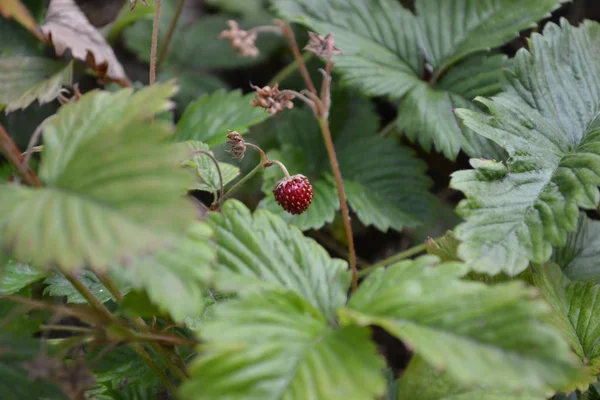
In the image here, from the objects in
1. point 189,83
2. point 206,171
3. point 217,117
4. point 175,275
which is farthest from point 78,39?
point 175,275

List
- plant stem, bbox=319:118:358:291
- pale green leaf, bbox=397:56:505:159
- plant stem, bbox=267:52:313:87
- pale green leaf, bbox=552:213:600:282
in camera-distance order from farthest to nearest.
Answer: plant stem, bbox=267:52:313:87 < pale green leaf, bbox=397:56:505:159 < pale green leaf, bbox=552:213:600:282 < plant stem, bbox=319:118:358:291

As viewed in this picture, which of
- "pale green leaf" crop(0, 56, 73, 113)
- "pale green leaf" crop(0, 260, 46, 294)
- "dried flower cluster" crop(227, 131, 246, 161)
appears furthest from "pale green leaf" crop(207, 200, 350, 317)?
"pale green leaf" crop(0, 56, 73, 113)

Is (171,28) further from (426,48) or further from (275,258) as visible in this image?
(275,258)

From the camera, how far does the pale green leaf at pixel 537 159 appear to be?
897mm

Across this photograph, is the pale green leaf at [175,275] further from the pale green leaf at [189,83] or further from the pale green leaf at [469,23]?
the pale green leaf at [189,83]

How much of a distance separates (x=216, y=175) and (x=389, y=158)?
61 cm

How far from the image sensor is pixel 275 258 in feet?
2.65

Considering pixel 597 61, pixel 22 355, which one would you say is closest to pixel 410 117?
pixel 597 61

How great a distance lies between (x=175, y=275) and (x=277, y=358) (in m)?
0.15

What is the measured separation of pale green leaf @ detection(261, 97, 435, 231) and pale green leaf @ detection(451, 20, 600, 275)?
1.28 feet

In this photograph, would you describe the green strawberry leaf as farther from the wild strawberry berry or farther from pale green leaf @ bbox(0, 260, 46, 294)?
pale green leaf @ bbox(0, 260, 46, 294)

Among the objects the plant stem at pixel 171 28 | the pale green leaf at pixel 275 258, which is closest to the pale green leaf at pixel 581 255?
the pale green leaf at pixel 275 258

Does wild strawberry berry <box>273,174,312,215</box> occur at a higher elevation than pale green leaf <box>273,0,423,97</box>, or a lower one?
lower

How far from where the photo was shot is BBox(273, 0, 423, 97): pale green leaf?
1359mm
